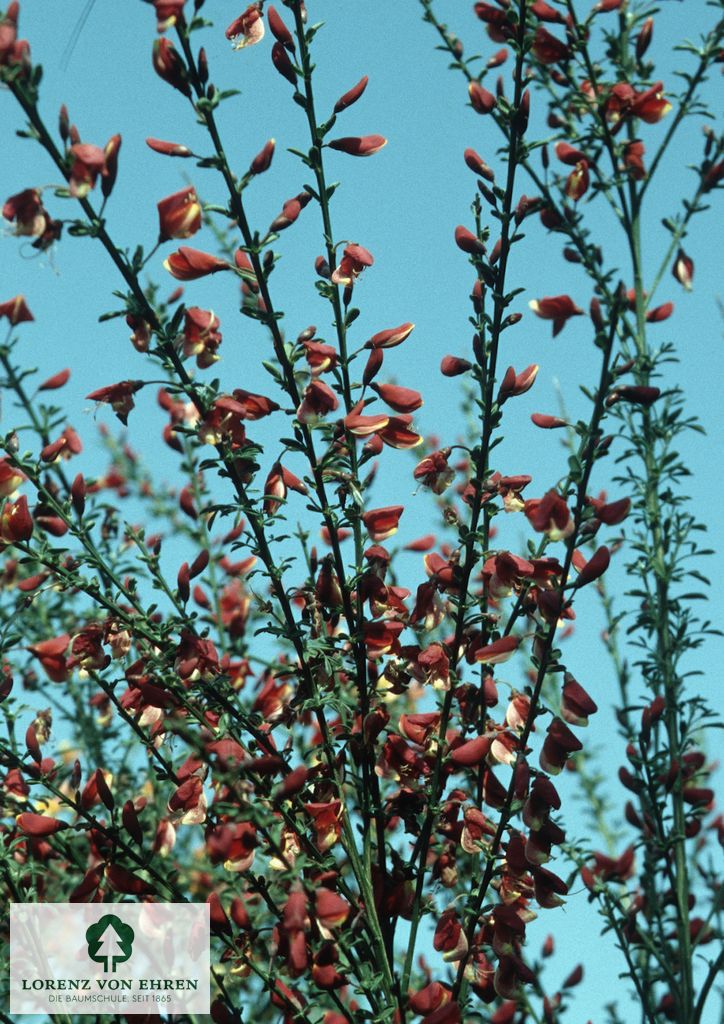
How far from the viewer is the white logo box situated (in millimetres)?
2363

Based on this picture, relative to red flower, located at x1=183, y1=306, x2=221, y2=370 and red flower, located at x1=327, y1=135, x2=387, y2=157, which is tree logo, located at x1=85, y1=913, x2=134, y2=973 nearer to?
red flower, located at x1=183, y1=306, x2=221, y2=370

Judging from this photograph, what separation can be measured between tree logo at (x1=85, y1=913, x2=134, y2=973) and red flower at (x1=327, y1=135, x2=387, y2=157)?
1.64m

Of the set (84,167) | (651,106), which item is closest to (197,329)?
(84,167)

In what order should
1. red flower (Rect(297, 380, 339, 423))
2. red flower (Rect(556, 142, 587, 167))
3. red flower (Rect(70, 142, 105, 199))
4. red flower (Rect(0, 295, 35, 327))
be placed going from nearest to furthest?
red flower (Rect(70, 142, 105, 199))
red flower (Rect(297, 380, 339, 423))
red flower (Rect(0, 295, 35, 327))
red flower (Rect(556, 142, 587, 167))

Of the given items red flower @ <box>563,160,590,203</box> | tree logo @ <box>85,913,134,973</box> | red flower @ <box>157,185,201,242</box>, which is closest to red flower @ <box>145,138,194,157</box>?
red flower @ <box>157,185,201,242</box>

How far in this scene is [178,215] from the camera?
7.45ft

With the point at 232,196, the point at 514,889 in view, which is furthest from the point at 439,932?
the point at 232,196

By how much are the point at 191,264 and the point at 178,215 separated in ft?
0.32

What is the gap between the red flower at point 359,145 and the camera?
2.45m

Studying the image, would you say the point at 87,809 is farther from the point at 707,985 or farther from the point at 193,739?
the point at 707,985

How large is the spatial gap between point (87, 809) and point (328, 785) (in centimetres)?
52

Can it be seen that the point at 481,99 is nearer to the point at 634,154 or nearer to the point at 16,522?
the point at 634,154

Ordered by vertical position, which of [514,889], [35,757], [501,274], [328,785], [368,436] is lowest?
[514,889]

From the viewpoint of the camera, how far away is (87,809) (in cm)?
243
